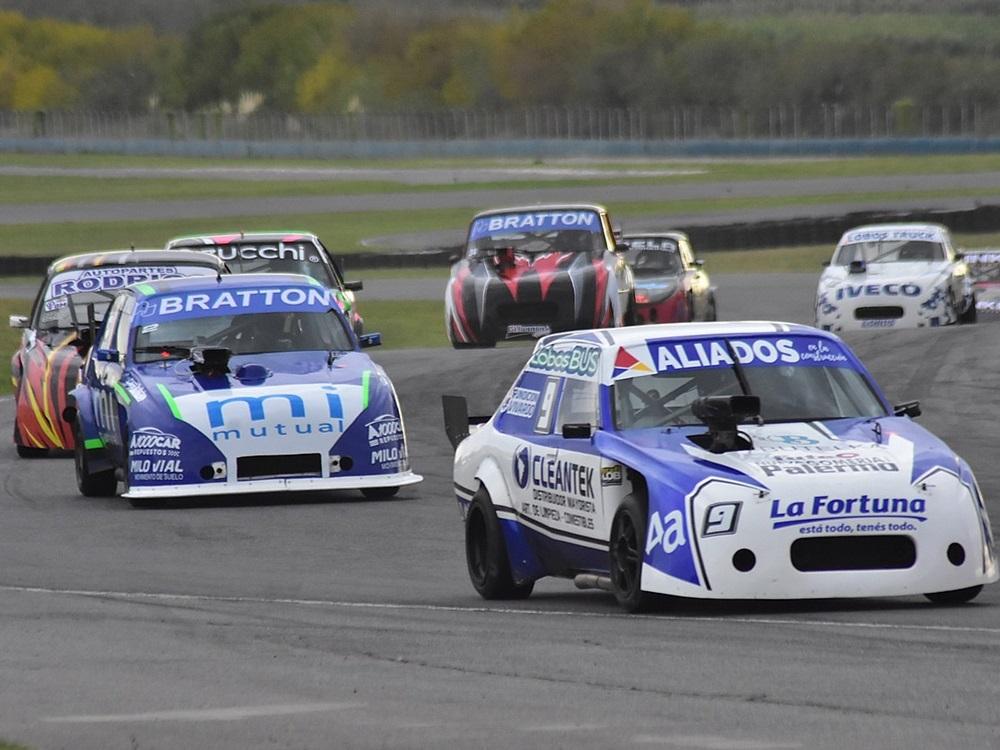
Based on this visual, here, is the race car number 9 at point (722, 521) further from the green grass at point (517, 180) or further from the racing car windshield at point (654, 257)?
the green grass at point (517, 180)

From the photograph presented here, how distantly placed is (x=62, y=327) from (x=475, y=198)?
51.3m

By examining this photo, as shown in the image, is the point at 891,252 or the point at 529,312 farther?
the point at 891,252

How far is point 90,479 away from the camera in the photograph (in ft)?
46.8

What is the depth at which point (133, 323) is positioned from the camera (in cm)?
1414

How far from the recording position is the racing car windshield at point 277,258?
21.4m

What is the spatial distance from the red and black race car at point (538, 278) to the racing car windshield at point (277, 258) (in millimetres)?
3387

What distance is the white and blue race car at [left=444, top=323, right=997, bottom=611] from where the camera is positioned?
7887 mm

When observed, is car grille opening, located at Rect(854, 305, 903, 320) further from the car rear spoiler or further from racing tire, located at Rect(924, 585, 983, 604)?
racing tire, located at Rect(924, 585, 983, 604)

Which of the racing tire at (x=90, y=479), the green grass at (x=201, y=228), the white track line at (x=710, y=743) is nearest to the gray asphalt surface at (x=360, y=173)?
the green grass at (x=201, y=228)

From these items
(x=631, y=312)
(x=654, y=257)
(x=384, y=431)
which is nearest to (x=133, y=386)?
(x=384, y=431)

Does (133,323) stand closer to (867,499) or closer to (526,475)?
(526,475)

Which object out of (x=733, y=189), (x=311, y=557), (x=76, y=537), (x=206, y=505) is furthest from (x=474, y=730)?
(x=733, y=189)

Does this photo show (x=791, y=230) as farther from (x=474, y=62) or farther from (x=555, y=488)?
(x=474, y=62)

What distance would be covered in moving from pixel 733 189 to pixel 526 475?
5923cm
